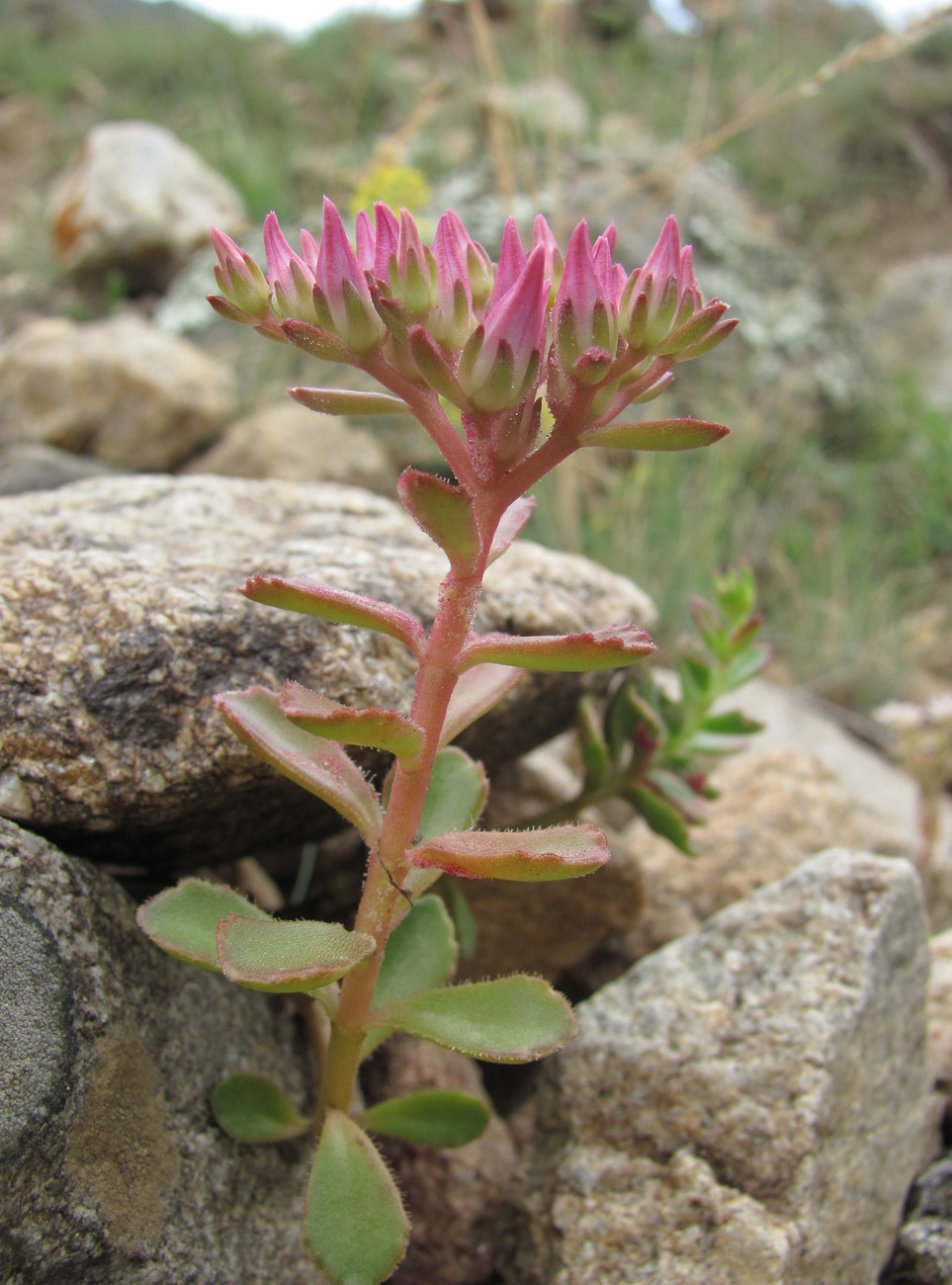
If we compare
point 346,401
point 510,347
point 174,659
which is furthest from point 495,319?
point 174,659

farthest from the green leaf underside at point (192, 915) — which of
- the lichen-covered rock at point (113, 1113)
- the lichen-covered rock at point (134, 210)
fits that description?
the lichen-covered rock at point (134, 210)

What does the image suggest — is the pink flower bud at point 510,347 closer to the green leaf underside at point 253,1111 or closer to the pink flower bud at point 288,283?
the pink flower bud at point 288,283

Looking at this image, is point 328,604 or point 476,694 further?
point 476,694

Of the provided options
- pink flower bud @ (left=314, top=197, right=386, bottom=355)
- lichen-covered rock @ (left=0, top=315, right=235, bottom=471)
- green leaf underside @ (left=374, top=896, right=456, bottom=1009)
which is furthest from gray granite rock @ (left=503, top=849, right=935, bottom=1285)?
lichen-covered rock @ (left=0, top=315, right=235, bottom=471)

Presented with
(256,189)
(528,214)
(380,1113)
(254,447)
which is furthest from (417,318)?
(256,189)

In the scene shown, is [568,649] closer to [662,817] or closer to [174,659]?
[174,659]

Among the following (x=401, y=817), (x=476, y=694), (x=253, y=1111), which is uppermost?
(x=476, y=694)

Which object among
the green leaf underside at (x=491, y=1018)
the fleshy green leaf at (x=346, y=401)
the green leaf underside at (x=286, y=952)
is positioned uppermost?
the fleshy green leaf at (x=346, y=401)

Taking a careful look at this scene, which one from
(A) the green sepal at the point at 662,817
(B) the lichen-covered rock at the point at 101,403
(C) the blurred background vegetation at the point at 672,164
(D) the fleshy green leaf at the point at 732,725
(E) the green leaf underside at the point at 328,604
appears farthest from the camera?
(C) the blurred background vegetation at the point at 672,164
